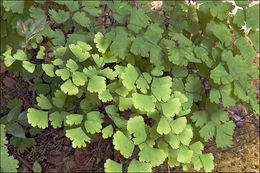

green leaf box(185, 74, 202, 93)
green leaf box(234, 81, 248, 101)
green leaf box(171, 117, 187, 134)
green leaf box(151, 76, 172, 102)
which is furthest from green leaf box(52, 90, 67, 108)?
green leaf box(234, 81, 248, 101)

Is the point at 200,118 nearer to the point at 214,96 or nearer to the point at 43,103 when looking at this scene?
the point at 214,96

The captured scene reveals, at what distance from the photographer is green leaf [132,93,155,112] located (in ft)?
4.82

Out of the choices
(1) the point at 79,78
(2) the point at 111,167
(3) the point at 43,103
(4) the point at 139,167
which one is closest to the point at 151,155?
(4) the point at 139,167

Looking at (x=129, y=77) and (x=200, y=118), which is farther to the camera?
(x=200, y=118)

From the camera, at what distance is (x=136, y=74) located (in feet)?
5.20

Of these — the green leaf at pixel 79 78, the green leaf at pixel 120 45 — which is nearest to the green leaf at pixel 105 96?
the green leaf at pixel 79 78

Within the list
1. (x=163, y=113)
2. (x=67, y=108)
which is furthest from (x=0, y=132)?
(x=163, y=113)

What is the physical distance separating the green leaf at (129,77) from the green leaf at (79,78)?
207mm

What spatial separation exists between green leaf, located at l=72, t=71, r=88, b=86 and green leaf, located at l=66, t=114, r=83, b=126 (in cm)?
19

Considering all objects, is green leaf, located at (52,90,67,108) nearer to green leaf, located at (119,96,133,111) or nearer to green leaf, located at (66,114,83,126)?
green leaf, located at (66,114,83,126)

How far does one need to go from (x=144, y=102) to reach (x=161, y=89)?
13 centimetres

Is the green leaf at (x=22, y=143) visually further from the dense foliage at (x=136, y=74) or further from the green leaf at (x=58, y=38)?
the green leaf at (x=58, y=38)

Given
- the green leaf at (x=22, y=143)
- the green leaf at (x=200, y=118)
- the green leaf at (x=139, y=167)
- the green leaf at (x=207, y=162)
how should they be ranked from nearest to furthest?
the green leaf at (x=139, y=167) → the green leaf at (x=207, y=162) → the green leaf at (x=200, y=118) → the green leaf at (x=22, y=143)

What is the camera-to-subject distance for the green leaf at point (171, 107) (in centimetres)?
151
